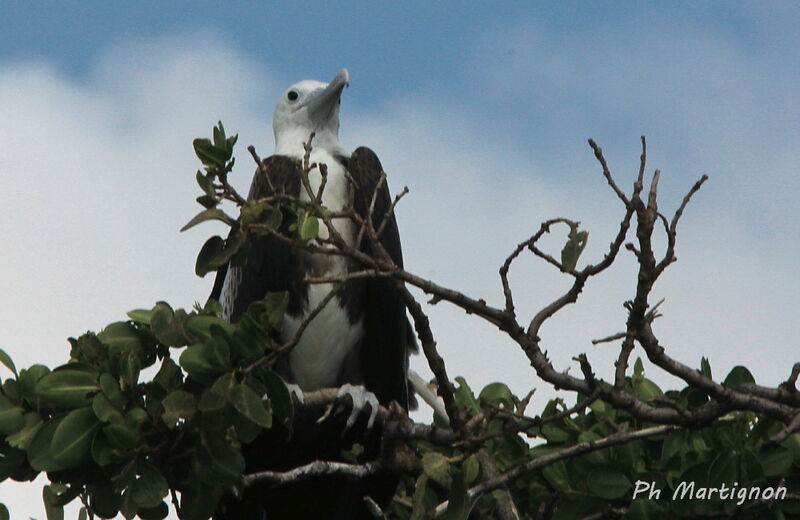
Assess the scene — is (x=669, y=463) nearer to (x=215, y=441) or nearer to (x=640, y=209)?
(x=640, y=209)

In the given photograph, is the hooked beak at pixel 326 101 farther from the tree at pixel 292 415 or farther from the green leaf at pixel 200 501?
the green leaf at pixel 200 501

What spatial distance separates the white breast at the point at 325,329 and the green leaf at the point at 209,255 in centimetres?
131

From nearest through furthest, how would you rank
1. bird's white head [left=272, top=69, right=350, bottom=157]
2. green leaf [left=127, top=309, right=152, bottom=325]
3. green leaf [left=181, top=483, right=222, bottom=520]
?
green leaf [left=181, top=483, right=222, bottom=520] < green leaf [left=127, top=309, right=152, bottom=325] < bird's white head [left=272, top=69, right=350, bottom=157]

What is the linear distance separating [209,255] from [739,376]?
160cm

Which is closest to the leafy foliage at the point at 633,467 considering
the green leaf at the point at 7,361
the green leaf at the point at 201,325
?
the green leaf at the point at 201,325

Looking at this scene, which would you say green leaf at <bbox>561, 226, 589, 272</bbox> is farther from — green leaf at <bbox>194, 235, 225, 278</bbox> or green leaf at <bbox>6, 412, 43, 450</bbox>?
green leaf at <bbox>6, 412, 43, 450</bbox>

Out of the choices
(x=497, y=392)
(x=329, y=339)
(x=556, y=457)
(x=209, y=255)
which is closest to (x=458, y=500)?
(x=556, y=457)

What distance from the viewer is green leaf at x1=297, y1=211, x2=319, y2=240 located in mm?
3225

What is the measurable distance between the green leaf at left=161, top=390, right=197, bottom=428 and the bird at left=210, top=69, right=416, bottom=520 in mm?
1221

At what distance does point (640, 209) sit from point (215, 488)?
4.68 ft

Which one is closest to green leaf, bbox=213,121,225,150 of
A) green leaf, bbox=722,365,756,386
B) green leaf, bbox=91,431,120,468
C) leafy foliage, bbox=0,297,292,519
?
leafy foliage, bbox=0,297,292,519

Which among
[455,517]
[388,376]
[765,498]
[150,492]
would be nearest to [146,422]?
[150,492]

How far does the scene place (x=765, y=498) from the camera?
11.8 ft

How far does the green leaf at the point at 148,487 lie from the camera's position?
3.30m
